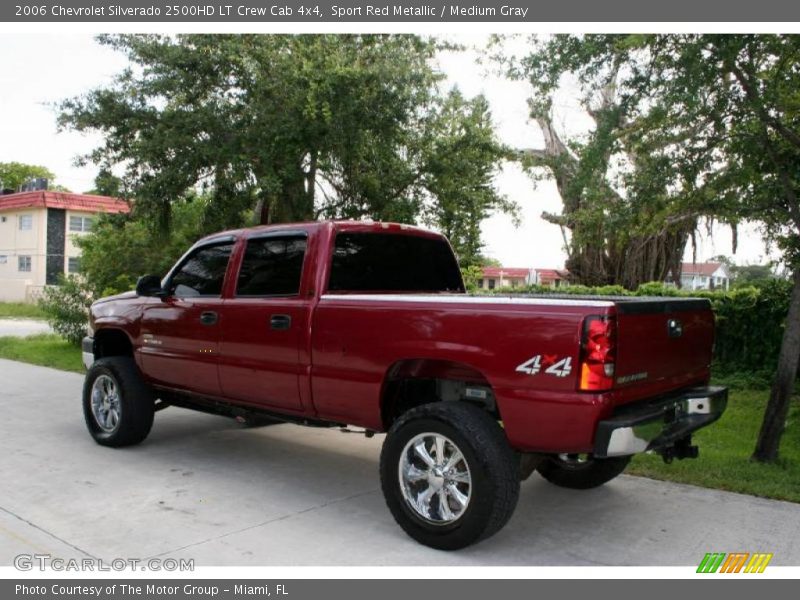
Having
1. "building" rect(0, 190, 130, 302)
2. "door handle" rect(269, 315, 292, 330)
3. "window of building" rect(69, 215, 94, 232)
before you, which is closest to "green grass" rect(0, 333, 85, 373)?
"door handle" rect(269, 315, 292, 330)

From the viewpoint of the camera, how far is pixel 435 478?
167 inches

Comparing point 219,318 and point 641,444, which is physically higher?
point 219,318

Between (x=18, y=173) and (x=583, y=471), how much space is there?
3001 inches

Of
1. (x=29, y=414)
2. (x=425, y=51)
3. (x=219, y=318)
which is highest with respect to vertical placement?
(x=425, y=51)

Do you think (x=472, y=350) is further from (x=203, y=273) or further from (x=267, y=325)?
(x=203, y=273)

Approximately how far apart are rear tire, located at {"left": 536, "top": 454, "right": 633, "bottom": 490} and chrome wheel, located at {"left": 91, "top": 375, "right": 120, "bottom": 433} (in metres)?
3.98

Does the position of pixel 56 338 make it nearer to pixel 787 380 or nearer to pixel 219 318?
pixel 219 318

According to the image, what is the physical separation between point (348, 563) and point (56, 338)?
51.0 feet

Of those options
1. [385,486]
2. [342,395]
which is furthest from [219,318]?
[385,486]

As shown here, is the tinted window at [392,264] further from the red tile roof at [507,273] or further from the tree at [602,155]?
the red tile roof at [507,273]

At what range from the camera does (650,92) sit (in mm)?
6133

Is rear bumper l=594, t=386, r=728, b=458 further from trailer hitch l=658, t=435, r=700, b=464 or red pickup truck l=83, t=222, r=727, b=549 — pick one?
trailer hitch l=658, t=435, r=700, b=464

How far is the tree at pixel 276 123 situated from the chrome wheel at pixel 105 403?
4.39m

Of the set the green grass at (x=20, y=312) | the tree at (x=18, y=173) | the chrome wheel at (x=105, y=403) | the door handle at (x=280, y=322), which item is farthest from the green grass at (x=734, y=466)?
the tree at (x=18, y=173)
